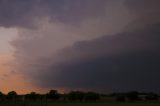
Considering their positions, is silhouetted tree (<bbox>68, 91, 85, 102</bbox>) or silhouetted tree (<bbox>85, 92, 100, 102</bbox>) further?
silhouetted tree (<bbox>68, 91, 85, 102</bbox>)

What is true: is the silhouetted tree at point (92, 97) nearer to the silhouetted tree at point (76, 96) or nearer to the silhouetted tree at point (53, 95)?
the silhouetted tree at point (76, 96)

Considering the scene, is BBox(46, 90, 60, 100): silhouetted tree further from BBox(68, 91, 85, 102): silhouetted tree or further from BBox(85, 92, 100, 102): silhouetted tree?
BBox(85, 92, 100, 102): silhouetted tree

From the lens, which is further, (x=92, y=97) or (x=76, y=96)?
(x=76, y=96)

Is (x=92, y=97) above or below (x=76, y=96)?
below

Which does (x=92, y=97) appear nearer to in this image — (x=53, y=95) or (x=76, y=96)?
(x=76, y=96)

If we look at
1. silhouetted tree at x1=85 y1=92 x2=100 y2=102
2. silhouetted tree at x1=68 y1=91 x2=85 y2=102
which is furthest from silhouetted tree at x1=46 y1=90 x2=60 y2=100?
silhouetted tree at x1=85 y1=92 x2=100 y2=102

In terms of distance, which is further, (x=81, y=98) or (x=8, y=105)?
(x=81, y=98)

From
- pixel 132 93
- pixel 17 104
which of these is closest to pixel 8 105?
pixel 17 104

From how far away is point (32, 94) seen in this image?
443ft

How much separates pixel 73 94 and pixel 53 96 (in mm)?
10865

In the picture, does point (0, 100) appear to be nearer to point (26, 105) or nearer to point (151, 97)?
point (26, 105)

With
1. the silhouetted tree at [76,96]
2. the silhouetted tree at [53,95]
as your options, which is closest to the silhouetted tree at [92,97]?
the silhouetted tree at [76,96]

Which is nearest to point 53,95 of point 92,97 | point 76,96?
point 76,96

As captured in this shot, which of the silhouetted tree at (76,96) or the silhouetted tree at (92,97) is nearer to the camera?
the silhouetted tree at (92,97)
